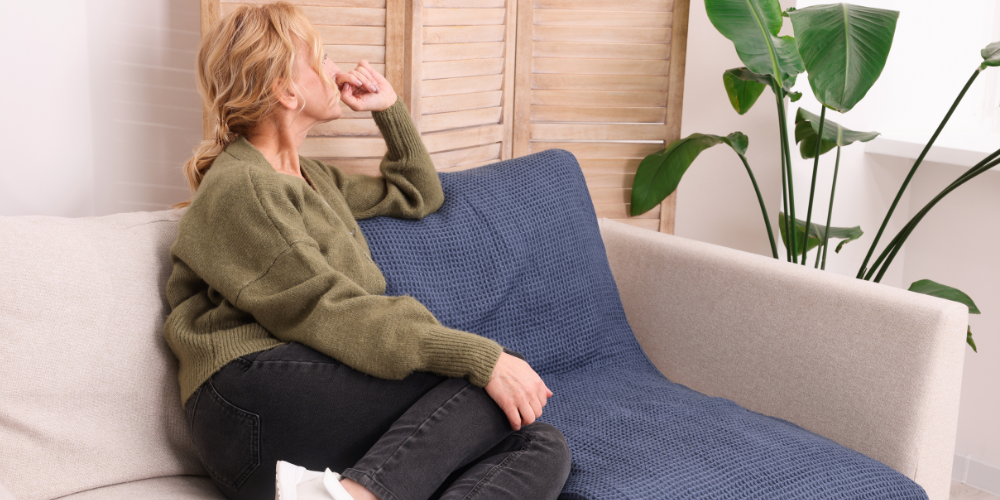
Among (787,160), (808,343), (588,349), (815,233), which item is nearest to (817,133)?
(787,160)

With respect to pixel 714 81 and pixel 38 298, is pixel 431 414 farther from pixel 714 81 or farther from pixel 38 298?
pixel 714 81

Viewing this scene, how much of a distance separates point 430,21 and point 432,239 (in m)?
0.55

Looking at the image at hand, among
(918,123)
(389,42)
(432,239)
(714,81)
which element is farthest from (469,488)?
(918,123)

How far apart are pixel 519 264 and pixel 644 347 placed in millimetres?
406

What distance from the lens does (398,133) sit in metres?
1.57

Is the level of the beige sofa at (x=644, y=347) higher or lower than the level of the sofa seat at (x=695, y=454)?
higher

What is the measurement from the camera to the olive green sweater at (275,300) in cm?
109

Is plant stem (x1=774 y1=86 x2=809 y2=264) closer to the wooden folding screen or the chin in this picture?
the wooden folding screen

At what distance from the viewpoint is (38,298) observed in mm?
1111

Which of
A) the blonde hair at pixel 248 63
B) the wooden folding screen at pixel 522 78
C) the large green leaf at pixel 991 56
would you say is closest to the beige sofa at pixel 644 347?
the blonde hair at pixel 248 63

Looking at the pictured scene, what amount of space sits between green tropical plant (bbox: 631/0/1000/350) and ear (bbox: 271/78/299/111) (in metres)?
0.92

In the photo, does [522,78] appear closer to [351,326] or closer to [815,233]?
[815,233]

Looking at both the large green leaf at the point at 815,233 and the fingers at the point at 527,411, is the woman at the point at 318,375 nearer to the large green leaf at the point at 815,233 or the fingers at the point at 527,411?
the fingers at the point at 527,411

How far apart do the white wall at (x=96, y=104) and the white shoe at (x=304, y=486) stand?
93cm
